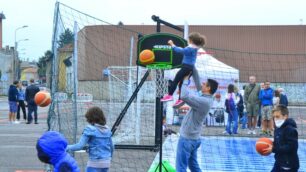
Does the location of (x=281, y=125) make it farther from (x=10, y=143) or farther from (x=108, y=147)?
(x=10, y=143)

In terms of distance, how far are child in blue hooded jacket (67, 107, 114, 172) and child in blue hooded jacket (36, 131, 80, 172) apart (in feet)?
5.45

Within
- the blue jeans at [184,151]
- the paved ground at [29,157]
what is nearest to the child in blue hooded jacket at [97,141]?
the blue jeans at [184,151]

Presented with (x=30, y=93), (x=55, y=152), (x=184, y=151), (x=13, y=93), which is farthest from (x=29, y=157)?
(x=13, y=93)

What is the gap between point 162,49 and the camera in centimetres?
826

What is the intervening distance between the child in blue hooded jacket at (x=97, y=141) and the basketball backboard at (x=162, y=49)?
171 cm

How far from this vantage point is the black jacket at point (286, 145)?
667 centimetres

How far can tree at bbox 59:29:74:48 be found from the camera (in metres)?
8.66

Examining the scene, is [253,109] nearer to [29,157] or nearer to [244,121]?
[244,121]

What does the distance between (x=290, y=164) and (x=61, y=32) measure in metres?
4.32

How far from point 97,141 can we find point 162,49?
2.23 meters

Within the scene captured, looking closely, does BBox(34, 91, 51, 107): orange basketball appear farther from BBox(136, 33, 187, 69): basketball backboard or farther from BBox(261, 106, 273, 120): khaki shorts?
BBox(261, 106, 273, 120): khaki shorts

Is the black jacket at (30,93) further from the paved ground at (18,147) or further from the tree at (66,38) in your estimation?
the tree at (66,38)

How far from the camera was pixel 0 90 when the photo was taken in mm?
64500

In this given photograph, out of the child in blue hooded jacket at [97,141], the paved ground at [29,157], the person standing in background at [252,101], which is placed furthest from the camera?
the person standing in background at [252,101]
